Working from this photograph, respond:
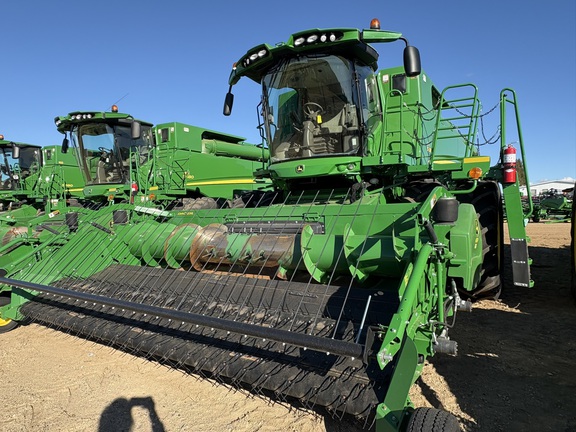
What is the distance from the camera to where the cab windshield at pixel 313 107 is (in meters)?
4.07

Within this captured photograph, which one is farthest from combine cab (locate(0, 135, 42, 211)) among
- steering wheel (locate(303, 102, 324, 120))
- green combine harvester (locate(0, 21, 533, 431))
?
steering wheel (locate(303, 102, 324, 120))

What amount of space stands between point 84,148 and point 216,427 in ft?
27.6

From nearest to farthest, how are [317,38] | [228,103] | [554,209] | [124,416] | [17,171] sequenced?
[124,416]
[317,38]
[228,103]
[17,171]
[554,209]

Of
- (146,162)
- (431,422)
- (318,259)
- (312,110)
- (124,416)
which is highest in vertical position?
(312,110)

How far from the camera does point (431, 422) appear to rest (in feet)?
5.58

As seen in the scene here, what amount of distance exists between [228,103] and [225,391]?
3.16m

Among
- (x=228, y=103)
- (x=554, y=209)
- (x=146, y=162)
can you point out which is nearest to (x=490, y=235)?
(x=228, y=103)

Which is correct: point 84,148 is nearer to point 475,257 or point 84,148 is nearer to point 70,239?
point 70,239

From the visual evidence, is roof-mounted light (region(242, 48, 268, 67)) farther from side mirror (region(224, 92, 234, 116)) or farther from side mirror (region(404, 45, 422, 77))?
side mirror (region(404, 45, 422, 77))

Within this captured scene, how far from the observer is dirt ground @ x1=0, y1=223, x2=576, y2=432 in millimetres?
2305

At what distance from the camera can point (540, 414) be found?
2.34 m

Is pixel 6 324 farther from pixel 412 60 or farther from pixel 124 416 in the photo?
pixel 412 60

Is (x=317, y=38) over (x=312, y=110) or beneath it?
over

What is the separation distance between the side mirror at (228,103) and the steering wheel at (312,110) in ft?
2.86
